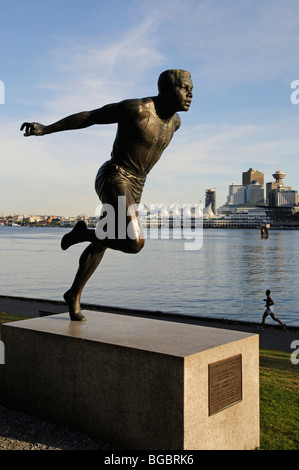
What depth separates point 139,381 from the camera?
3.80 m

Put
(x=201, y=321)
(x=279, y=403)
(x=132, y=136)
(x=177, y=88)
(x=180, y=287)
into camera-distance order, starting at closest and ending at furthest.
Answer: (x=177, y=88), (x=132, y=136), (x=279, y=403), (x=201, y=321), (x=180, y=287)

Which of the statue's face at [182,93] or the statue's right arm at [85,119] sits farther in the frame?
the statue's right arm at [85,119]

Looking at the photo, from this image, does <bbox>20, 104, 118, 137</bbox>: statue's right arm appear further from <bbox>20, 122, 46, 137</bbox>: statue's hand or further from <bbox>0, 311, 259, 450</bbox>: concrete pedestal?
<bbox>0, 311, 259, 450</bbox>: concrete pedestal

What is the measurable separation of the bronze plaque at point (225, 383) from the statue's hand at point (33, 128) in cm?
274

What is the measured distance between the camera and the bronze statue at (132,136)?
4566 mm

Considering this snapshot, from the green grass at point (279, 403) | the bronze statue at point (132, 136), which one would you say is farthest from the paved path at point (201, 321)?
the bronze statue at point (132, 136)

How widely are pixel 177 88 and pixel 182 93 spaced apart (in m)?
0.07

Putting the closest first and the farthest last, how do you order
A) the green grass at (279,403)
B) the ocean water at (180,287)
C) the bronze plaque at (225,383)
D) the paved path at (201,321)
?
the bronze plaque at (225,383) < the green grass at (279,403) < the paved path at (201,321) < the ocean water at (180,287)

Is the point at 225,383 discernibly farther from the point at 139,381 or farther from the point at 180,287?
the point at 180,287

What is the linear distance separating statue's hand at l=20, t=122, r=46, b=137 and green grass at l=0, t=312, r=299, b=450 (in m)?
3.71

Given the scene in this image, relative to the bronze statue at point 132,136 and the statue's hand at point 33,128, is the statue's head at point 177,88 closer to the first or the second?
the bronze statue at point 132,136

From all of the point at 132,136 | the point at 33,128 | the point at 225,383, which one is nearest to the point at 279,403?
the point at 225,383

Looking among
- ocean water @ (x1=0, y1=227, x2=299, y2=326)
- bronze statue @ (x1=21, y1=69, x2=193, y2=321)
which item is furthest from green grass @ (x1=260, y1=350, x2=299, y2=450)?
ocean water @ (x1=0, y1=227, x2=299, y2=326)
